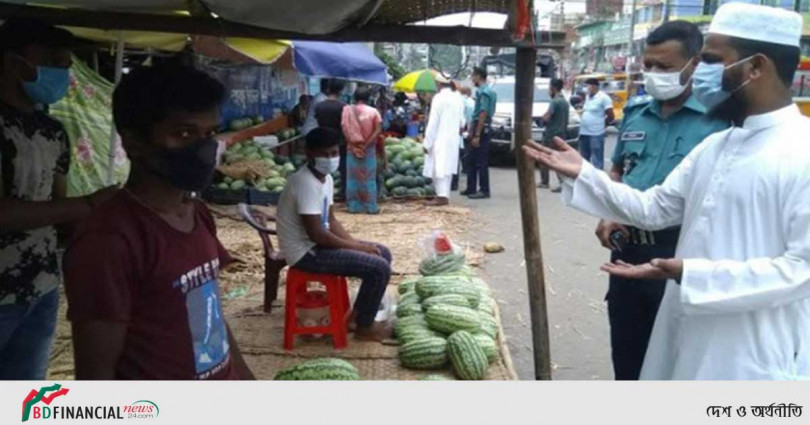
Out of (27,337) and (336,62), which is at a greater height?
(336,62)

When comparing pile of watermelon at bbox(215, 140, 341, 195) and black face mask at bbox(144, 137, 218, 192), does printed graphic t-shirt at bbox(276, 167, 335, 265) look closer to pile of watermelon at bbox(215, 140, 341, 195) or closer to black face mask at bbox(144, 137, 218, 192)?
black face mask at bbox(144, 137, 218, 192)

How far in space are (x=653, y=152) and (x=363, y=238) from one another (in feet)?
18.4

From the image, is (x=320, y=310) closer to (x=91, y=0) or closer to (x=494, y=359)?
(x=494, y=359)

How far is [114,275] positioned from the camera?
167 centimetres

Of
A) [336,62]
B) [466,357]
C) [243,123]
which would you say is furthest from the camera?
[243,123]

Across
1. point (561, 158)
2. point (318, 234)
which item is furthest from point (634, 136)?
point (318, 234)

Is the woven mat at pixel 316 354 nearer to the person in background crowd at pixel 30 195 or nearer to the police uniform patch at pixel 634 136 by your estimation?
the police uniform patch at pixel 634 136

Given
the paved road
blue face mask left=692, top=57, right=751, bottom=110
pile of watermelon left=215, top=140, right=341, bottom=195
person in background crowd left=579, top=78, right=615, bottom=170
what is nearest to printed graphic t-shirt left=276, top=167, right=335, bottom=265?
the paved road

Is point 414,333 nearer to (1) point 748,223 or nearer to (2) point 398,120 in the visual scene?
(1) point 748,223

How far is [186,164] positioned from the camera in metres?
1.89

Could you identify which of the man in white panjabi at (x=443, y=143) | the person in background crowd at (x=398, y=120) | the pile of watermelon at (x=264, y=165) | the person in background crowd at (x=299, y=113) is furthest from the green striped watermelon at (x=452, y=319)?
the person in background crowd at (x=398, y=120)

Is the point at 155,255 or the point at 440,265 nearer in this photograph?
the point at 155,255

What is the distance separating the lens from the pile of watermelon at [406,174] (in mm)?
11805
